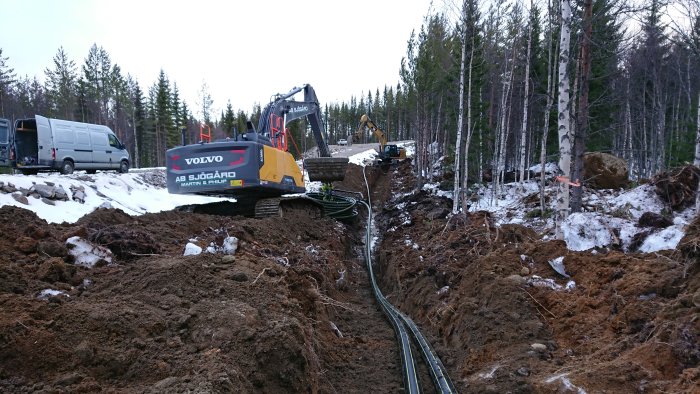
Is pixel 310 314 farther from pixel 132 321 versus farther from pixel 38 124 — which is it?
pixel 38 124

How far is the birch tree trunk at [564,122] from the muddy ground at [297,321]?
4.14ft

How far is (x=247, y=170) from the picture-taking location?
9781mm

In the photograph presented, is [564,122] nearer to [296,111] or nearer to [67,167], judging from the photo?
[296,111]

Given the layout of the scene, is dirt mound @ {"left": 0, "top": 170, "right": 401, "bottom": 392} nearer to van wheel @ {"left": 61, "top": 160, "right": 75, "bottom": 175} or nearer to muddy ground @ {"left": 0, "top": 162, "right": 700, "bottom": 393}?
muddy ground @ {"left": 0, "top": 162, "right": 700, "bottom": 393}

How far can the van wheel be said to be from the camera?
15859 mm

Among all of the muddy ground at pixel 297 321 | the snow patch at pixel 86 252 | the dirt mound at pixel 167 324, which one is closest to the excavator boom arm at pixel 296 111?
the muddy ground at pixel 297 321

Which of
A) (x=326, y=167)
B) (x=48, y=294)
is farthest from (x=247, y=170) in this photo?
(x=48, y=294)

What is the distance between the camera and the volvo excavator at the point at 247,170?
9.82 m

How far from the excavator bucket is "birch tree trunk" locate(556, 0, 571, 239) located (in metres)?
7.47

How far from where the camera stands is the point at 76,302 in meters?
3.67

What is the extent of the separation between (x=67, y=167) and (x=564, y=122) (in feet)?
54.5

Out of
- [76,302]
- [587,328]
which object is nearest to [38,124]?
[76,302]

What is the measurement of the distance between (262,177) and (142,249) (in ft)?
15.0

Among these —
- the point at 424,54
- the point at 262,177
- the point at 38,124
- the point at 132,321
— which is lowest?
the point at 132,321
